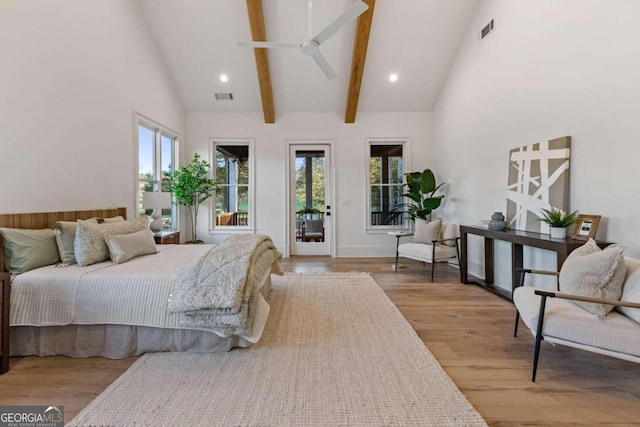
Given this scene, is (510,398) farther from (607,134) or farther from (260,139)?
(260,139)

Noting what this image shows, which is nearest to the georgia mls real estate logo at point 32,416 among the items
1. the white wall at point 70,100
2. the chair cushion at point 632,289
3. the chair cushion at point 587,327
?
the white wall at point 70,100

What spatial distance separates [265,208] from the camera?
238 inches

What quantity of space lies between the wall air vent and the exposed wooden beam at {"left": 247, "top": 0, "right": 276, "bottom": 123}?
10.4ft

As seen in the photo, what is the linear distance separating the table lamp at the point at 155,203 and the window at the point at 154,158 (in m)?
0.13

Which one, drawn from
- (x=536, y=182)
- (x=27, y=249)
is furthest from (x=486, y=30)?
(x=27, y=249)

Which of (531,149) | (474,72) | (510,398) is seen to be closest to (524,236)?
(531,149)

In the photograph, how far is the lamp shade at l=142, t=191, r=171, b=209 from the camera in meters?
4.09

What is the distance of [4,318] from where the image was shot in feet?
6.49

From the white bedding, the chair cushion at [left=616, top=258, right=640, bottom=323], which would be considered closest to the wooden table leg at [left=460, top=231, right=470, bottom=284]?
the chair cushion at [left=616, top=258, right=640, bottom=323]

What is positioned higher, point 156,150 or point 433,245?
point 156,150

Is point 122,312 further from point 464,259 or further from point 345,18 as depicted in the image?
point 464,259

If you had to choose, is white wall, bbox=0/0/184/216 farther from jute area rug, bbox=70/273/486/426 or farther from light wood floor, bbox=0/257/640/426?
jute area rug, bbox=70/273/486/426

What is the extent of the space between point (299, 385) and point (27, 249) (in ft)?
7.83

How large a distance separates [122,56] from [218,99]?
1.91 metres
